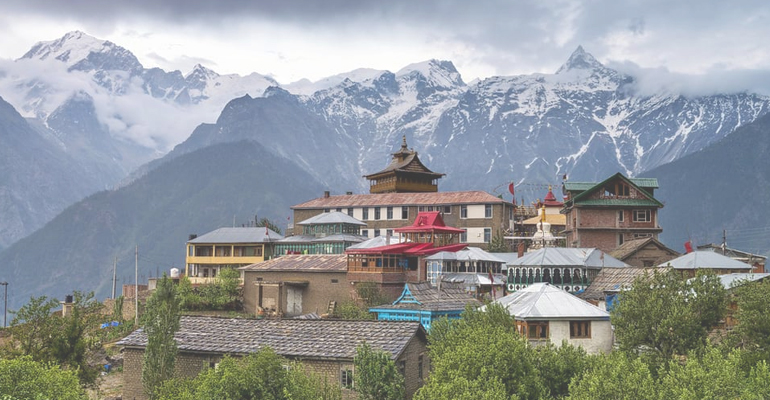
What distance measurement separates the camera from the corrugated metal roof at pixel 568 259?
215ft

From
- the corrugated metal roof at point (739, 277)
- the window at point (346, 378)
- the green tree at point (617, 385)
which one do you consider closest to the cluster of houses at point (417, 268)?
the window at point (346, 378)

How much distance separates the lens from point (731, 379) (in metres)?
29.0

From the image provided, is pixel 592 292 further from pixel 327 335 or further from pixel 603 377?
pixel 603 377

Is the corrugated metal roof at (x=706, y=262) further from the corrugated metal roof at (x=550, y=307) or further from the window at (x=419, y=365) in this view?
the window at (x=419, y=365)

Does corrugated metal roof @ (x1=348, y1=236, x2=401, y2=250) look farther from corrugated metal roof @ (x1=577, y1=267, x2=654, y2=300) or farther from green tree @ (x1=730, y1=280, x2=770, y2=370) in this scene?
green tree @ (x1=730, y1=280, x2=770, y2=370)

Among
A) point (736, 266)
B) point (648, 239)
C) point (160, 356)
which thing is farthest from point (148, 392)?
point (648, 239)

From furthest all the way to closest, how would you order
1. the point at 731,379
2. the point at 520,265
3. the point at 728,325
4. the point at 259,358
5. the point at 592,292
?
the point at 520,265 < the point at 592,292 < the point at 728,325 < the point at 259,358 < the point at 731,379

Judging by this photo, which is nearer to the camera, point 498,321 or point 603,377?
point 603,377

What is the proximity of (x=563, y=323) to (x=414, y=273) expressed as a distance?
25469 millimetres

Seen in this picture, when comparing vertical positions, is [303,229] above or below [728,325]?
above

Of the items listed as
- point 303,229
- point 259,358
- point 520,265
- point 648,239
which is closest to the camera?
point 259,358

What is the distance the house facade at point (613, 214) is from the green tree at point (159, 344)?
1947 inches

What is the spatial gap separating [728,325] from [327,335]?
24362mm

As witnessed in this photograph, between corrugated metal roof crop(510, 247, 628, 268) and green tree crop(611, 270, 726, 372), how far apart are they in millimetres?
22633
